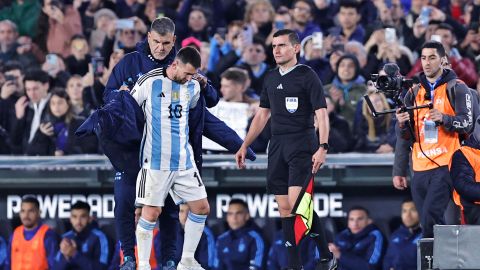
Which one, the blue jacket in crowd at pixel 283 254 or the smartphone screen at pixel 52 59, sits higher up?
the smartphone screen at pixel 52 59

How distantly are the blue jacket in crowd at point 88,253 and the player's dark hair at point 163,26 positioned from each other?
449 centimetres

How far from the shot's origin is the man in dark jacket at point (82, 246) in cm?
1523

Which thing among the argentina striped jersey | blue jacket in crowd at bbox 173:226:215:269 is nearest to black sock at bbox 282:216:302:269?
the argentina striped jersey

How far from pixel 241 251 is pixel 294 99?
11.8 feet

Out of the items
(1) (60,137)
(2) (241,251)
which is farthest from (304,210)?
(1) (60,137)

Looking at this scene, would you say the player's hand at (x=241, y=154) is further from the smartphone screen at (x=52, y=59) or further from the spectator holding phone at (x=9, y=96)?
the smartphone screen at (x=52, y=59)

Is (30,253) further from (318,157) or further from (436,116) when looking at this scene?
(436,116)

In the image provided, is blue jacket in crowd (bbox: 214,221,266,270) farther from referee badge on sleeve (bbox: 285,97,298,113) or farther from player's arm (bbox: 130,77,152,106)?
player's arm (bbox: 130,77,152,106)

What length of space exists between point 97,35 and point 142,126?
23.1ft

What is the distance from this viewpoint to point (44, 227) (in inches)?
608

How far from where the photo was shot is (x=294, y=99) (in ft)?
39.0

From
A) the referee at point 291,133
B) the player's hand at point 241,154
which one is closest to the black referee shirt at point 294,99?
the referee at point 291,133

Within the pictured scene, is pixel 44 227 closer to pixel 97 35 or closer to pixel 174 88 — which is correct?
pixel 97 35

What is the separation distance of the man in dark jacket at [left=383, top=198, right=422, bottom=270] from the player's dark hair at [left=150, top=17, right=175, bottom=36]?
4.44 meters
